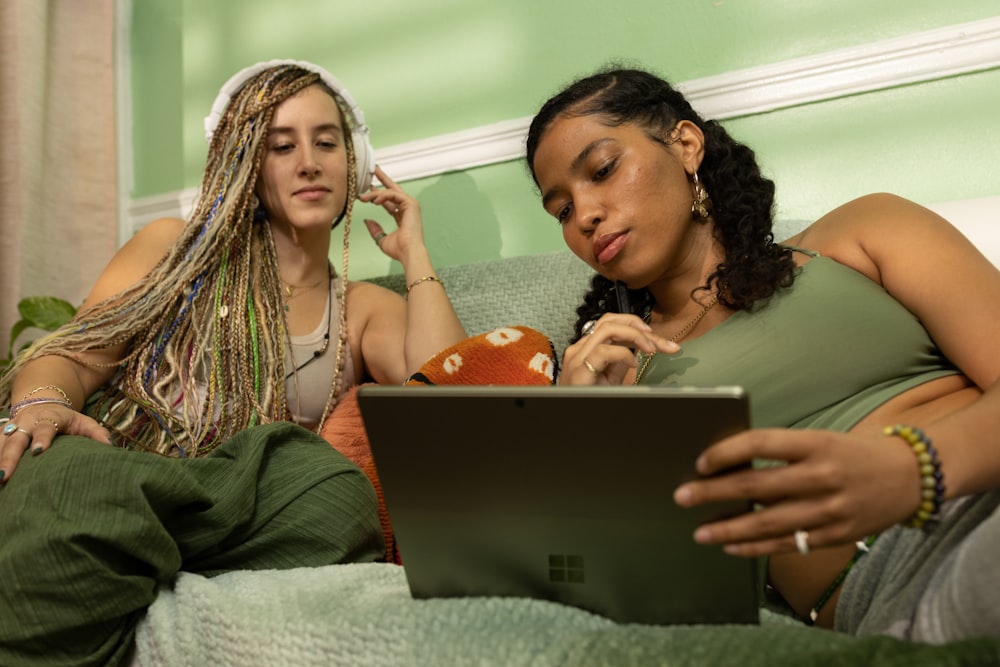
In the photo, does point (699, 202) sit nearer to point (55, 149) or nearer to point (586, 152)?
point (586, 152)

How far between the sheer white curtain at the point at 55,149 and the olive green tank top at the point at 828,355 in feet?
5.56

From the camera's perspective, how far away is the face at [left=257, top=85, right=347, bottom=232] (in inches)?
Answer: 60.4

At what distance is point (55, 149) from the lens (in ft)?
6.85

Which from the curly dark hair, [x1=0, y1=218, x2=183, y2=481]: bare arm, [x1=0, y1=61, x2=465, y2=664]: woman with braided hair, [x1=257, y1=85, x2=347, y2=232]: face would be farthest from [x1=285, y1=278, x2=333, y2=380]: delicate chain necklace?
the curly dark hair

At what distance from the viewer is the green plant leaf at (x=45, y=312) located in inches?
69.6

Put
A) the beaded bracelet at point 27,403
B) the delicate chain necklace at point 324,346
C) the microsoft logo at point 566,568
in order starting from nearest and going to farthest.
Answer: the microsoft logo at point 566,568 < the beaded bracelet at point 27,403 < the delicate chain necklace at point 324,346

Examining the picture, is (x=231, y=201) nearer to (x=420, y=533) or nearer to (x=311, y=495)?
(x=311, y=495)

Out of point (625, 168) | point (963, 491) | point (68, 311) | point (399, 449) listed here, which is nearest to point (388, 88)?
point (68, 311)

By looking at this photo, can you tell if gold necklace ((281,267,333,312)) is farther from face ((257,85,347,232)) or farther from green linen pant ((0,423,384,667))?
green linen pant ((0,423,384,667))

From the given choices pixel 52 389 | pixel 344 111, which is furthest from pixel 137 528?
pixel 344 111

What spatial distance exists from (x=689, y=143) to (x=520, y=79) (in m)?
0.66

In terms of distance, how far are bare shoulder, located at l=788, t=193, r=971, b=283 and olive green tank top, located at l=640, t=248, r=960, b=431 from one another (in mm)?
22

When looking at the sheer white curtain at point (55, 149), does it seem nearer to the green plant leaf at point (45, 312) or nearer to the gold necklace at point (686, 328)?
the green plant leaf at point (45, 312)

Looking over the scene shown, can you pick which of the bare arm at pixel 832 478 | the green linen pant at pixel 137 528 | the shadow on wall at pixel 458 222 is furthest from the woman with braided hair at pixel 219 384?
the bare arm at pixel 832 478
